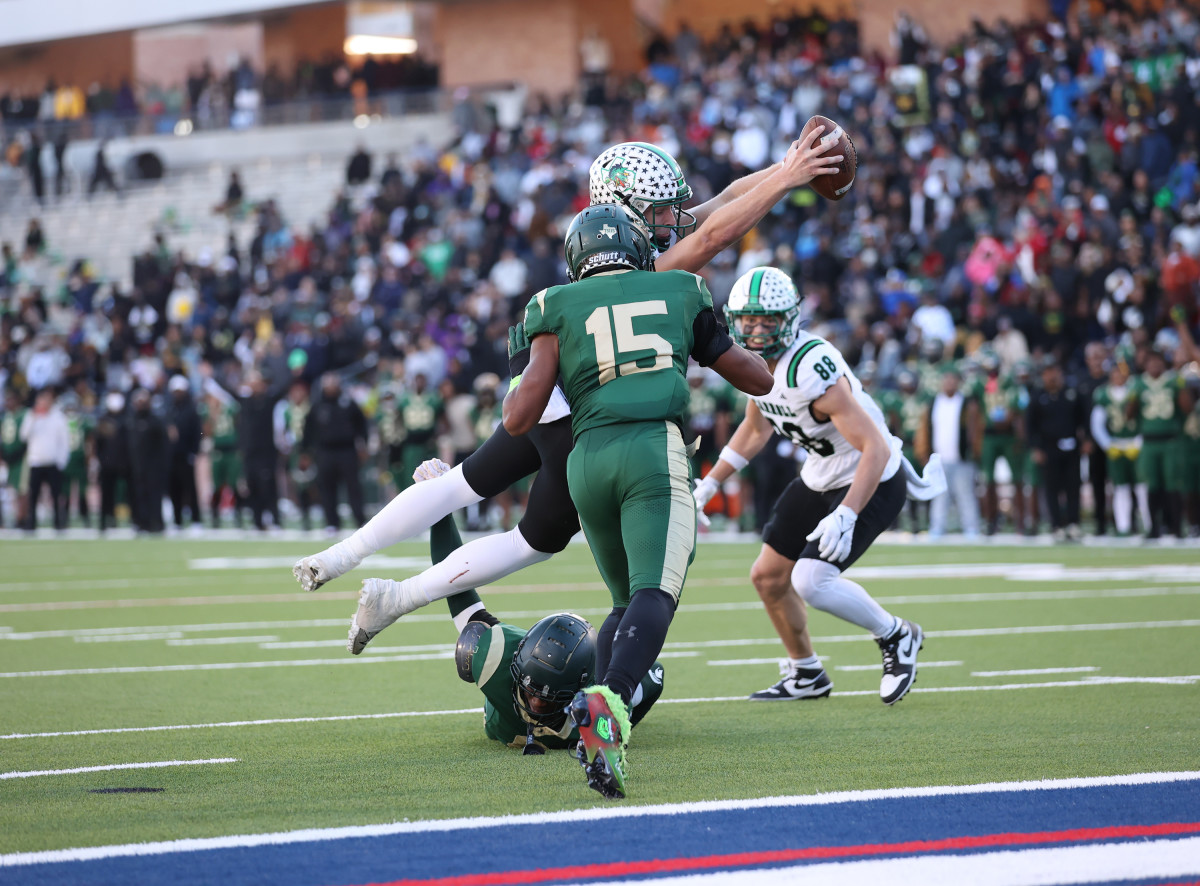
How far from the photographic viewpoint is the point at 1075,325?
16922mm

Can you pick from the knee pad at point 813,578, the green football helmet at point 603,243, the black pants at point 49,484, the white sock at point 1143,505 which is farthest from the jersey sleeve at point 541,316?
the black pants at point 49,484

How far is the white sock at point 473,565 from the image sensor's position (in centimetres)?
553

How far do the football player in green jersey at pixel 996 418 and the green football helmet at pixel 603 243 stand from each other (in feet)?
39.3

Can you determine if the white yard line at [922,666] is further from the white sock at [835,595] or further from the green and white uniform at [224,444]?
the green and white uniform at [224,444]

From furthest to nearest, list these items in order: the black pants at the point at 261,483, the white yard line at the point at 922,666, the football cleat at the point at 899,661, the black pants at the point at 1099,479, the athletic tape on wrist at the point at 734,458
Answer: the black pants at the point at 261,483 → the black pants at the point at 1099,479 → the white yard line at the point at 922,666 → the athletic tape on wrist at the point at 734,458 → the football cleat at the point at 899,661

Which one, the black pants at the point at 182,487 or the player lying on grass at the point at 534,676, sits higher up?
the player lying on grass at the point at 534,676

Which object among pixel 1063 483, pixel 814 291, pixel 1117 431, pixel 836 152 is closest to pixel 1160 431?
pixel 1117 431

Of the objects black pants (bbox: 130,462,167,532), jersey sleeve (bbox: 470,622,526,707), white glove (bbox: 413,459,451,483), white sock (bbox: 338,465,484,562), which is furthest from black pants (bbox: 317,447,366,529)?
jersey sleeve (bbox: 470,622,526,707)

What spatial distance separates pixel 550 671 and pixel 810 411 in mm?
1846

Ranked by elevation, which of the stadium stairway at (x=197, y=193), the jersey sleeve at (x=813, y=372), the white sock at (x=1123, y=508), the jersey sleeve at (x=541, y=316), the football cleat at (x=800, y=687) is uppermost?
the stadium stairway at (x=197, y=193)

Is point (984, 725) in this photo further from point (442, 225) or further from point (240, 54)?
point (240, 54)

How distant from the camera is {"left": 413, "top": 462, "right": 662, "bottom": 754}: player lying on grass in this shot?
5156 mm

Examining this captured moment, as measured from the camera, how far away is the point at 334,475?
19.2m

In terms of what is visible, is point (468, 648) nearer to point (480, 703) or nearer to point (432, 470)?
point (432, 470)
